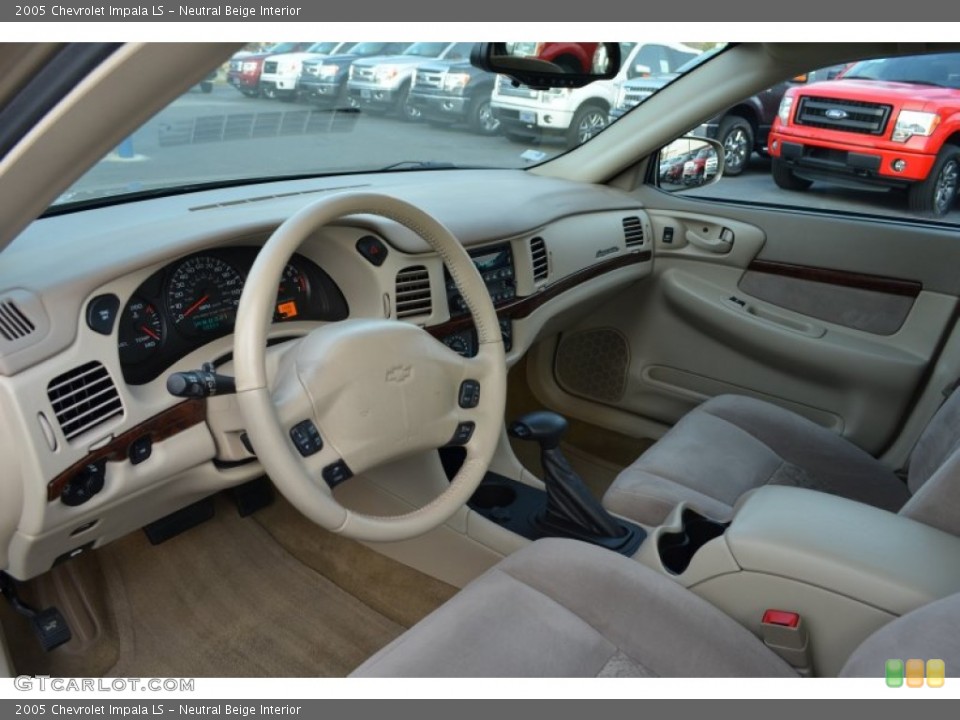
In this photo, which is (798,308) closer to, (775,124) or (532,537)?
(775,124)

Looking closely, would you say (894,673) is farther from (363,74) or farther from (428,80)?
(428,80)

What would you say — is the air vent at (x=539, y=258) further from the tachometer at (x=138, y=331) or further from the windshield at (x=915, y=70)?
the tachometer at (x=138, y=331)

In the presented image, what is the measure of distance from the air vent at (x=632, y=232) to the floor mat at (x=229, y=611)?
58.8 inches

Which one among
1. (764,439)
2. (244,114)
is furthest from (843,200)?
(244,114)

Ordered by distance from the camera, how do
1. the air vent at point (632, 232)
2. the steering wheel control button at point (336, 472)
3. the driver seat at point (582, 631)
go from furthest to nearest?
the air vent at point (632, 232) → the steering wheel control button at point (336, 472) → the driver seat at point (582, 631)

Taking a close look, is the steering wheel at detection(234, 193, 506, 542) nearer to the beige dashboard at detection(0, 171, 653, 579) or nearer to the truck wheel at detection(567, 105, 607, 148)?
the beige dashboard at detection(0, 171, 653, 579)

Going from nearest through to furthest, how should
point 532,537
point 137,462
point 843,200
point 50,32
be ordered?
point 50,32, point 137,462, point 532,537, point 843,200

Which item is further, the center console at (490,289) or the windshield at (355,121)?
the center console at (490,289)

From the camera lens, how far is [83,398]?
158 cm

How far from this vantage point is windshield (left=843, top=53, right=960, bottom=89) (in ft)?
8.12

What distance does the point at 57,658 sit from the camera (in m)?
2.19

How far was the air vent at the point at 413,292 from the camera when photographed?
7.06 feet

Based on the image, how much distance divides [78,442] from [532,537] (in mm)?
1127

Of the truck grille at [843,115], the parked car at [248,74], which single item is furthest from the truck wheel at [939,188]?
the parked car at [248,74]
